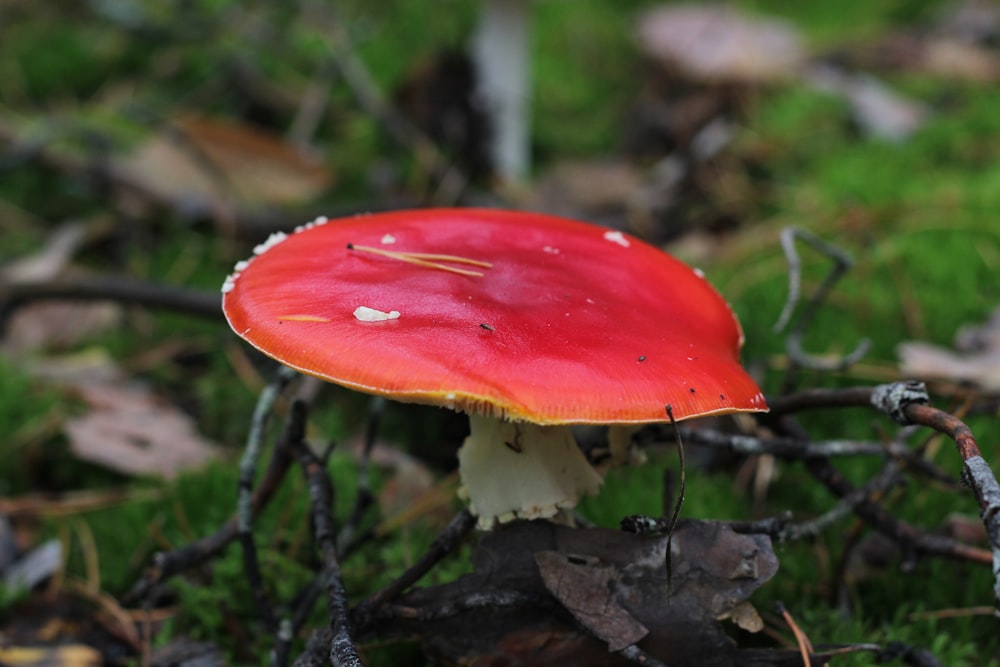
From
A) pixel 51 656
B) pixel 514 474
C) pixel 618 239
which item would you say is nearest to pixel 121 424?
pixel 51 656

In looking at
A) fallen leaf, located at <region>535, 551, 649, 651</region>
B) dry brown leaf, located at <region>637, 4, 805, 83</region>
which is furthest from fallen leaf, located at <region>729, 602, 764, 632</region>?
dry brown leaf, located at <region>637, 4, 805, 83</region>

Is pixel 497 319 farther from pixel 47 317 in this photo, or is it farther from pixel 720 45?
pixel 720 45

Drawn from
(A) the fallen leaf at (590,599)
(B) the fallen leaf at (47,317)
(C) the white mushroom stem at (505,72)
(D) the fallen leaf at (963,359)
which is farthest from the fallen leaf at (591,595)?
(C) the white mushroom stem at (505,72)

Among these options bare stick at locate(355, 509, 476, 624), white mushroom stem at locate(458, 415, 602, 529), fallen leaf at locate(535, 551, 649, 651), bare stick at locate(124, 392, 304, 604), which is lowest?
bare stick at locate(124, 392, 304, 604)

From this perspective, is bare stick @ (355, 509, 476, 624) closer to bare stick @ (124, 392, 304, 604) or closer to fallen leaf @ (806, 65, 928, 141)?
bare stick @ (124, 392, 304, 604)

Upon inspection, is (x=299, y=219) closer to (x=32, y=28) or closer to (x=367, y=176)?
(x=367, y=176)

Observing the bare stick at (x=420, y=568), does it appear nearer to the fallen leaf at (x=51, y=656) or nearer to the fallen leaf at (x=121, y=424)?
the fallen leaf at (x=51, y=656)
